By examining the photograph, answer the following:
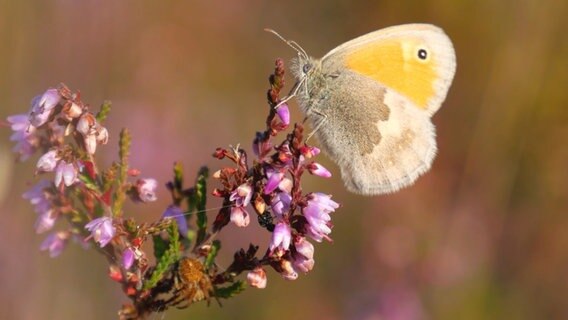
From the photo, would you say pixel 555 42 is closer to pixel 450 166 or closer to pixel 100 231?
pixel 450 166

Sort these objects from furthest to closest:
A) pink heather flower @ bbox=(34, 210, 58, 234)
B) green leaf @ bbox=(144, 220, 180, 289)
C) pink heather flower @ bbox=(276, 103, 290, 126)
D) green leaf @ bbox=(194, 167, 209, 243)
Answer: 1. pink heather flower @ bbox=(276, 103, 290, 126)
2. pink heather flower @ bbox=(34, 210, 58, 234)
3. green leaf @ bbox=(194, 167, 209, 243)
4. green leaf @ bbox=(144, 220, 180, 289)

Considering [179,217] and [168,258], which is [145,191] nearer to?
[179,217]

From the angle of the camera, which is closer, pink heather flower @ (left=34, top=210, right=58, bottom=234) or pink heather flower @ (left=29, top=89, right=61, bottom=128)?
pink heather flower @ (left=29, top=89, right=61, bottom=128)

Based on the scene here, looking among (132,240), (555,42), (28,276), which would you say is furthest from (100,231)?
(555,42)

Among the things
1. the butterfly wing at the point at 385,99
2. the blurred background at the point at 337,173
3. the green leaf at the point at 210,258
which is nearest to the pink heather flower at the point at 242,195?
the green leaf at the point at 210,258

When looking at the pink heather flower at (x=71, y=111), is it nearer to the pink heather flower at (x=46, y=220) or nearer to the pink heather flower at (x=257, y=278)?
the pink heather flower at (x=46, y=220)

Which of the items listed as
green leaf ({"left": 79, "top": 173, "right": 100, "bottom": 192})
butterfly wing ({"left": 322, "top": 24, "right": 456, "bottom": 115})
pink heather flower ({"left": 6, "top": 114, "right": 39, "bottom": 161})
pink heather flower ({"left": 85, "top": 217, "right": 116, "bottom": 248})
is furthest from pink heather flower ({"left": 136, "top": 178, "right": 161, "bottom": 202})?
butterfly wing ({"left": 322, "top": 24, "right": 456, "bottom": 115})

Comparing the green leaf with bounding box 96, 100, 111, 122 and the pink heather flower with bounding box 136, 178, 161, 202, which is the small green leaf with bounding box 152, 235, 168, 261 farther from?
the green leaf with bounding box 96, 100, 111, 122

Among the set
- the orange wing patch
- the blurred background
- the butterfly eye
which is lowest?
the blurred background
